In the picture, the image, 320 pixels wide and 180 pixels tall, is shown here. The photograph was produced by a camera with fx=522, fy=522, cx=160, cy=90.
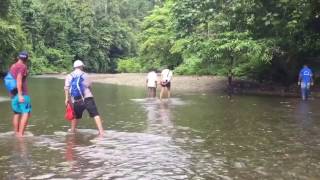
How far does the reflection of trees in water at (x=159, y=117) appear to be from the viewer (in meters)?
12.5

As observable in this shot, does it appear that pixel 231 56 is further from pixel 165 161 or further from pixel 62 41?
pixel 62 41

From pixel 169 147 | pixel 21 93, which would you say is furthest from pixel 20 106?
pixel 169 147

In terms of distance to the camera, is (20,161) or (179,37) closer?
(20,161)

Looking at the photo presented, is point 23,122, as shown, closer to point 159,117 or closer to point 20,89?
point 20,89

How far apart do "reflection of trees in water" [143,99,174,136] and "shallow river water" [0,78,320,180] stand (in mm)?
25

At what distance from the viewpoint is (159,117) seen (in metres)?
15.3

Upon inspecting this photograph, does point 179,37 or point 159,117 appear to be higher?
point 179,37

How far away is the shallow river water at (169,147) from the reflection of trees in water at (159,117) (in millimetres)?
25

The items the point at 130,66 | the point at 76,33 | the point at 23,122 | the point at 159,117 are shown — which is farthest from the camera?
the point at 76,33

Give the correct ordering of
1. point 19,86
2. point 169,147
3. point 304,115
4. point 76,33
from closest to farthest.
A: 1. point 169,147
2. point 19,86
3. point 304,115
4. point 76,33

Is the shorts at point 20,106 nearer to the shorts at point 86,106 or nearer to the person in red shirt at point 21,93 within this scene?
the person in red shirt at point 21,93

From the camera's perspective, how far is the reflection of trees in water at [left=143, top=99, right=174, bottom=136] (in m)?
12.5

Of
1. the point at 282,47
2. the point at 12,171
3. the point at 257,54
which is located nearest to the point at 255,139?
the point at 12,171

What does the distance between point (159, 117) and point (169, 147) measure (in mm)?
5317
